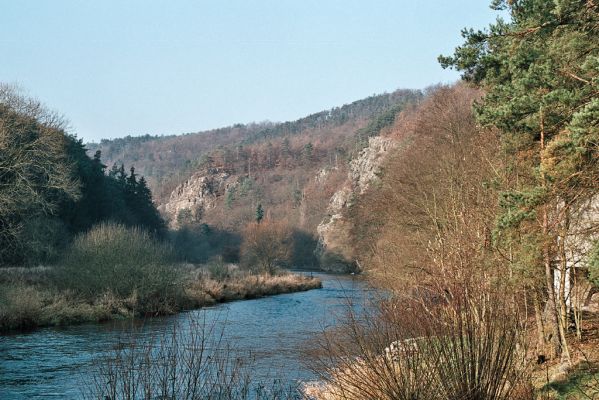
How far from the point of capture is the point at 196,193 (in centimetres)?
14550

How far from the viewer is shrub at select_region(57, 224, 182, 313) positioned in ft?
98.2

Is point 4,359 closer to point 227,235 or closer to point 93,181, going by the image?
point 93,181

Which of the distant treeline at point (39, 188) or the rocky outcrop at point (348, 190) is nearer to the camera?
the distant treeline at point (39, 188)

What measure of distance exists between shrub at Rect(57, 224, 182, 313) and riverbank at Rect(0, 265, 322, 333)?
0.43 meters

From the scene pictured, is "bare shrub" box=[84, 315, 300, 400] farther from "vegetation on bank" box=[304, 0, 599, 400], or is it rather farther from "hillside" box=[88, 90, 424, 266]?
"hillside" box=[88, 90, 424, 266]

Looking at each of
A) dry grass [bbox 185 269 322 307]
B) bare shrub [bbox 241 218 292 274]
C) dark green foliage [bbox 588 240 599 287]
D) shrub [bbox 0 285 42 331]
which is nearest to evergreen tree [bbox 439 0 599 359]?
dark green foliage [bbox 588 240 599 287]

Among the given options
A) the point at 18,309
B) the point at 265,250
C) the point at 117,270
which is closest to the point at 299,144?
the point at 265,250

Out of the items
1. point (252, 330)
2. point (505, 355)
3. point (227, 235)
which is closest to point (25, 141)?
point (252, 330)

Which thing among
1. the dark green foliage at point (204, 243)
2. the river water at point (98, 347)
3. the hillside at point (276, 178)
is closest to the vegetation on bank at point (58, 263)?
the river water at point (98, 347)

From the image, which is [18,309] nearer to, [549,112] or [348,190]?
[549,112]

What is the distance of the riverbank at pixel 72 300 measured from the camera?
24266 millimetres

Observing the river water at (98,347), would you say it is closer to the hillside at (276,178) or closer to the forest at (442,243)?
the forest at (442,243)

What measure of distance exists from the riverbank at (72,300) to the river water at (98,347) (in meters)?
1.05

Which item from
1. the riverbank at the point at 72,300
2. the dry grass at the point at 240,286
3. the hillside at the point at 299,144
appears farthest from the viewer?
the hillside at the point at 299,144
